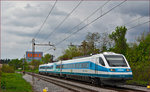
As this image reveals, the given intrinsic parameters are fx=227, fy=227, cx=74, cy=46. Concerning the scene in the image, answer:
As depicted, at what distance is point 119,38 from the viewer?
186 ft

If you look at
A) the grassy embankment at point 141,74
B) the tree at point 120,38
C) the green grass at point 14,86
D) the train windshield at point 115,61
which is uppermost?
the tree at point 120,38

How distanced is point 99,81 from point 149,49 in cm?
2226

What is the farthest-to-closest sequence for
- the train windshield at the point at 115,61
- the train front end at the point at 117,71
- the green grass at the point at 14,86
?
the train windshield at the point at 115,61, the train front end at the point at 117,71, the green grass at the point at 14,86

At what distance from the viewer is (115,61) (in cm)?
1989

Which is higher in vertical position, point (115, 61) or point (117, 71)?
point (115, 61)

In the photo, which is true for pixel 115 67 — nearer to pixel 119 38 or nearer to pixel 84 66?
pixel 84 66

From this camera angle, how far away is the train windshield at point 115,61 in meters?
19.6

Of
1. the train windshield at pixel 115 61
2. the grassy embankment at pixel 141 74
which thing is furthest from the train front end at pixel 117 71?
the grassy embankment at pixel 141 74

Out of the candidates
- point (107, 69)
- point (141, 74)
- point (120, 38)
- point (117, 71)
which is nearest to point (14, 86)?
point (107, 69)

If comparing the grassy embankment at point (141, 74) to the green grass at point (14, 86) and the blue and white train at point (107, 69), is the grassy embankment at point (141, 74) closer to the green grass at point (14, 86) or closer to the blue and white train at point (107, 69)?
the blue and white train at point (107, 69)

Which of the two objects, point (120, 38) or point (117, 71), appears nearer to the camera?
point (117, 71)

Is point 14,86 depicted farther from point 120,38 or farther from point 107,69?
point 120,38

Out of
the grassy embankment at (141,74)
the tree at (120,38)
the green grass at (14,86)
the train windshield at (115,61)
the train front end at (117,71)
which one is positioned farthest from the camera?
the tree at (120,38)

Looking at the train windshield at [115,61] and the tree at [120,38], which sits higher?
the tree at [120,38]
